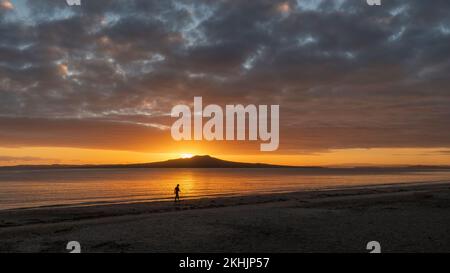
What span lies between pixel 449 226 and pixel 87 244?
19932 millimetres

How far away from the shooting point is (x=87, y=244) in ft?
60.0

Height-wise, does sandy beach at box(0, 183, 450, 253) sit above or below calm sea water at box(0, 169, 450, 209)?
above

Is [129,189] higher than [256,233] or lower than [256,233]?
lower

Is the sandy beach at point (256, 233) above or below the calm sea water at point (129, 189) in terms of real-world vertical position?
above

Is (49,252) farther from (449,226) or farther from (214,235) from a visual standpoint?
(449,226)

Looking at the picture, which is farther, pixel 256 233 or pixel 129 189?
pixel 129 189

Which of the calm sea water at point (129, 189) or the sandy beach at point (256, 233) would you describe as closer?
the sandy beach at point (256, 233)

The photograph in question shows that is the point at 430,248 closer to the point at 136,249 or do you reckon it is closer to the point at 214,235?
the point at 214,235

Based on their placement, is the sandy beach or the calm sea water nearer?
the sandy beach
